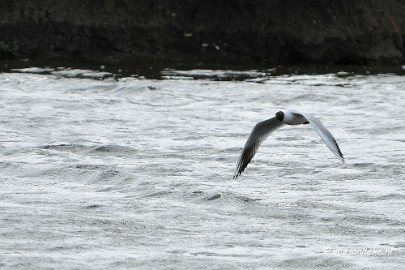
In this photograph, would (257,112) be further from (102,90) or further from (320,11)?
(320,11)

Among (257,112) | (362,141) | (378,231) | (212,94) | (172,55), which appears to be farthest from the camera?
(172,55)

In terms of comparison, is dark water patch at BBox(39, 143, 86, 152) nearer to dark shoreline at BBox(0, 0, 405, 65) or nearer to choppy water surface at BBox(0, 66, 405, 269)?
choppy water surface at BBox(0, 66, 405, 269)

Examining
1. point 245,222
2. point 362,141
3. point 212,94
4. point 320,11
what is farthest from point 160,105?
point 245,222

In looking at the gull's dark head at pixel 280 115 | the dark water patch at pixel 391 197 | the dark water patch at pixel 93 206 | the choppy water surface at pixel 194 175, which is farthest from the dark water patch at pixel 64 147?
the dark water patch at pixel 391 197

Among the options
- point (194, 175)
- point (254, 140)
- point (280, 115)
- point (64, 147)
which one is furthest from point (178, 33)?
point (280, 115)

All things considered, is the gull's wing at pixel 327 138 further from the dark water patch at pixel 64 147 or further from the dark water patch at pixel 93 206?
the dark water patch at pixel 64 147

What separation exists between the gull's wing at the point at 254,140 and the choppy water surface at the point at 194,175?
0.31 m

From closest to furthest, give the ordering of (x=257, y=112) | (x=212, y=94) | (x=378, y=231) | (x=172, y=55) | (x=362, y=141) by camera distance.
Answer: (x=378, y=231)
(x=362, y=141)
(x=257, y=112)
(x=212, y=94)
(x=172, y=55)

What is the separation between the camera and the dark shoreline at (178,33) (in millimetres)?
21625

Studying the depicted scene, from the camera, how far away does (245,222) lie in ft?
33.2

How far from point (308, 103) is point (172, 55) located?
4792mm

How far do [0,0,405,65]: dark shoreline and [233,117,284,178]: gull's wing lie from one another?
32.7 feet

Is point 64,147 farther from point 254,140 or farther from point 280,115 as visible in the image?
point 280,115

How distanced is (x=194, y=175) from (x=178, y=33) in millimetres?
9762
